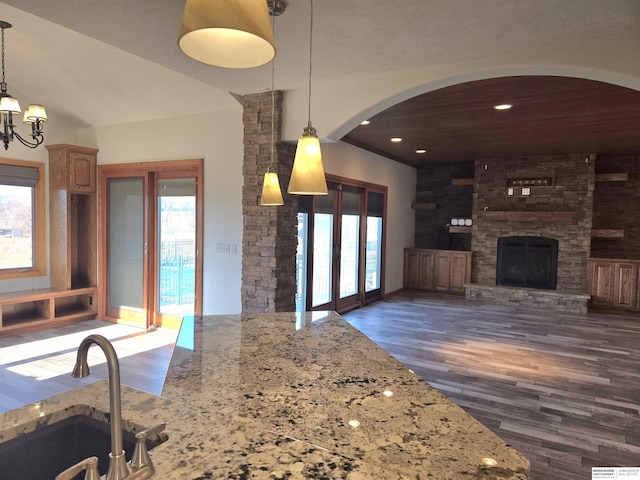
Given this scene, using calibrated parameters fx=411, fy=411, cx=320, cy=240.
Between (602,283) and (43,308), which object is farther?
(602,283)

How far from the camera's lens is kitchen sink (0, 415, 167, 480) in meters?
1.15

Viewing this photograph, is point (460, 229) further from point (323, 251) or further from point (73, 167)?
point (73, 167)

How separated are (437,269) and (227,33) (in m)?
7.92

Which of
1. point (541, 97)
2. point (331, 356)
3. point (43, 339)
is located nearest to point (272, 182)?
point (331, 356)

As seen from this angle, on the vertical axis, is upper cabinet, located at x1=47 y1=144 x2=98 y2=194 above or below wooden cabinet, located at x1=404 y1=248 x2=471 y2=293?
above

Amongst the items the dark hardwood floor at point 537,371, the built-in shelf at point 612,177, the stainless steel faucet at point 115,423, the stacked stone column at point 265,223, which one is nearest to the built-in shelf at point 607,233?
the built-in shelf at point 612,177

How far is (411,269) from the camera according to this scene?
885cm

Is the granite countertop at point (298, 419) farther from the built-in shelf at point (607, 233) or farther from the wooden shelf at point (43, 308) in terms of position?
the built-in shelf at point (607, 233)

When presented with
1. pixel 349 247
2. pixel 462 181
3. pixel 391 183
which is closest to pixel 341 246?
pixel 349 247

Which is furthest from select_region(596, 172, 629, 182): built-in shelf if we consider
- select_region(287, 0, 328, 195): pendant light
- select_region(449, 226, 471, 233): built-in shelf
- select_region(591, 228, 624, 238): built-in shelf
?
select_region(287, 0, 328, 195): pendant light

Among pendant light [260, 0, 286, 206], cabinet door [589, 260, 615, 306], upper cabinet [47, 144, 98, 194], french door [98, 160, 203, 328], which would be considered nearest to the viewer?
pendant light [260, 0, 286, 206]

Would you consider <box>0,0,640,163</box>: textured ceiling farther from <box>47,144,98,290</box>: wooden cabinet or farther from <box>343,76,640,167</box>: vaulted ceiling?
<box>47,144,98,290</box>: wooden cabinet

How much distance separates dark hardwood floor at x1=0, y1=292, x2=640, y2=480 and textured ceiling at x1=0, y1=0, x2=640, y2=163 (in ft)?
8.94

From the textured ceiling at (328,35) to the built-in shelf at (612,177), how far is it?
5.62m
